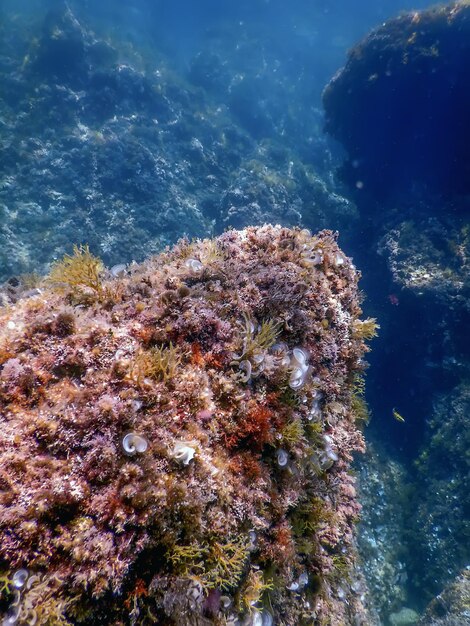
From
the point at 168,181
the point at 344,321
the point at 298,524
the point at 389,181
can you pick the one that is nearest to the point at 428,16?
the point at 389,181

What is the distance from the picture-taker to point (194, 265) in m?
3.66

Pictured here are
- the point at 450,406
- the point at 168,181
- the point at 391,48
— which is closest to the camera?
the point at 450,406

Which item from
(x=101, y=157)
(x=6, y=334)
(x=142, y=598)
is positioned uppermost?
(x=101, y=157)

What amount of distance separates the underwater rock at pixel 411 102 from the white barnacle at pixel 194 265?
11.6 meters

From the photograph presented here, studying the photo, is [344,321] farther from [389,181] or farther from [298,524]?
[389,181]

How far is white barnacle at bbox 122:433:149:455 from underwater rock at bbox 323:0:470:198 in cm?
1320

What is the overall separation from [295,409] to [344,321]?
1.44 meters

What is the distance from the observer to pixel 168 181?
1619cm

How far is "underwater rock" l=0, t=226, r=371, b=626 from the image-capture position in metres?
1.88

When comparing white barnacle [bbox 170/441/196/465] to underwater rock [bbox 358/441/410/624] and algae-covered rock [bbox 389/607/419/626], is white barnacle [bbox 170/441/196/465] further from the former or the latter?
algae-covered rock [bbox 389/607/419/626]

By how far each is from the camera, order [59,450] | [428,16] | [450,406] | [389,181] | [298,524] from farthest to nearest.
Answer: [389,181], [428,16], [450,406], [298,524], [59,450]

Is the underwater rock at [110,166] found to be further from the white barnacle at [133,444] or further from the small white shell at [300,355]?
the white barnacle at [133,444]

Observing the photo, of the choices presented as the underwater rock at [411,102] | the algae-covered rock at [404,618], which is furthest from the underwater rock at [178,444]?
the underwater rock at [411,102]

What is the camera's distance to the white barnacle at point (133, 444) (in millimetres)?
2137
